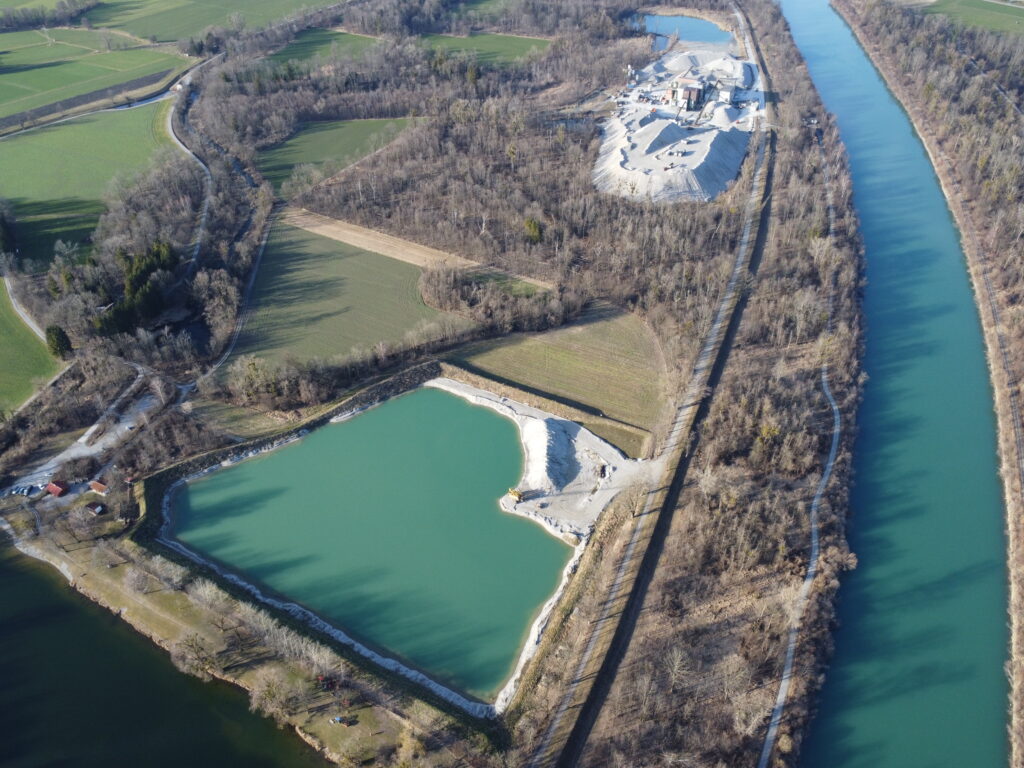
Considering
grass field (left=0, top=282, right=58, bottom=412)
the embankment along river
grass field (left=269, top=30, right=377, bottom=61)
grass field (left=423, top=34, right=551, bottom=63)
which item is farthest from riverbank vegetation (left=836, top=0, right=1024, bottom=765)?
Answer: grass field (left=269, top=30, right=377, bottom=61)

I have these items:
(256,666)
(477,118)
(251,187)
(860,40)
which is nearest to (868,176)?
(477,118)

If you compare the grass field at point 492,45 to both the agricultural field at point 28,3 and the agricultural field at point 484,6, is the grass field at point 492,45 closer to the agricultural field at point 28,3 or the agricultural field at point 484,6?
the agricultural field at point 484,6

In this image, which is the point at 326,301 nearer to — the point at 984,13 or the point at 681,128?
the point at 681,128

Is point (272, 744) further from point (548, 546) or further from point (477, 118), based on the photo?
point (477, 118)

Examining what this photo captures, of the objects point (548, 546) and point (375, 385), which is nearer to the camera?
point (548, 546)

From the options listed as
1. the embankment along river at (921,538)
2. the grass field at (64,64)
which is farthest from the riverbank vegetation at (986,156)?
the grass field at (64,64)
